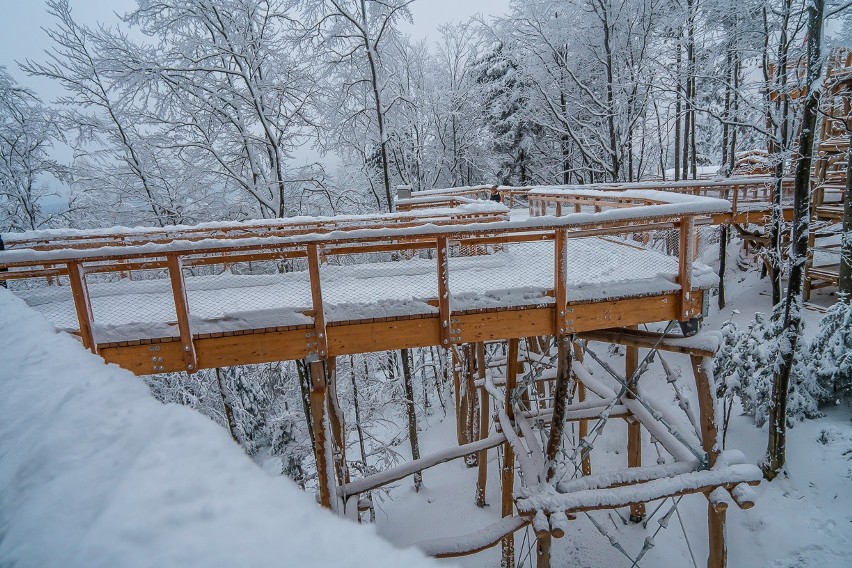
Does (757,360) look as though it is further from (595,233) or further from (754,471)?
(595,233)

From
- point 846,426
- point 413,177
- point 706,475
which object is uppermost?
point 413,177

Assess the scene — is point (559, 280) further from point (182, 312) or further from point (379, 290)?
point (182, 312)

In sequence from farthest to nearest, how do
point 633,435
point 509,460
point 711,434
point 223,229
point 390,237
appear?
point 633,435
point 509,460
point 223,229
point 711,434
point 390,237

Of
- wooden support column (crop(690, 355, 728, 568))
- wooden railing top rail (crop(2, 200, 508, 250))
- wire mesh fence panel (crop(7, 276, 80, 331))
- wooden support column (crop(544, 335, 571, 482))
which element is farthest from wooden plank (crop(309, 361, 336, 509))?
wooden support column (crop(690, 355, 728, 568))

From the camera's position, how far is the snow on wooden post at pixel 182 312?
371cm

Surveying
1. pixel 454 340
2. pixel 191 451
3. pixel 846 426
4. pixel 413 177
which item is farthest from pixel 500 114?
pixel 191 451

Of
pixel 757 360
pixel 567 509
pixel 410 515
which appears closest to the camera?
pixel 567 509

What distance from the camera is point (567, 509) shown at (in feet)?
15.0

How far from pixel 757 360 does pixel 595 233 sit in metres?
7.81

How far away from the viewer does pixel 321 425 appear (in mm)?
4145

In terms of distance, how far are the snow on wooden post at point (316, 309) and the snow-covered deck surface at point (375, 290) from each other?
125mm

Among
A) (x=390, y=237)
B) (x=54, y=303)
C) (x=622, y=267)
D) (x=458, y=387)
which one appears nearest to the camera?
(x=390, y=237)

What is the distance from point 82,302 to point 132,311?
4.60 ft

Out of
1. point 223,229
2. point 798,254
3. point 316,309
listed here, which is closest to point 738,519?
point 798,254
